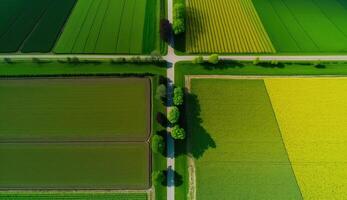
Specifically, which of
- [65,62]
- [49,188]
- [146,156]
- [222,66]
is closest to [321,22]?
[222,66]

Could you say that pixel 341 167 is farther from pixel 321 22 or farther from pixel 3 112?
pixel 3 112

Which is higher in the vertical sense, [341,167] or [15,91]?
[15,91]

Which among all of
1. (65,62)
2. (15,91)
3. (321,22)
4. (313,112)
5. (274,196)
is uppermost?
(321,22)

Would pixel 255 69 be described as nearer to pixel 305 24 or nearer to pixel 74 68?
pixel 305 24

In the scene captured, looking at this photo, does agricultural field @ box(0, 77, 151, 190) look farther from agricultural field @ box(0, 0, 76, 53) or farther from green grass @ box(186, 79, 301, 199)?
green grass @ box(186, 79, 301, 199)

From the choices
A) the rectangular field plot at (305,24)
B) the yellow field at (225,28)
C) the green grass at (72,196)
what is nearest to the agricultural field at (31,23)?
the green grass at (72,196)

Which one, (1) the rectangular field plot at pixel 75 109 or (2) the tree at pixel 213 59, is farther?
(2) the tree at pixel 213 59

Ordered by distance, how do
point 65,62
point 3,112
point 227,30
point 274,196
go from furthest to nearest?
point 227,30, point 65,62, point 3,112, point 274,196

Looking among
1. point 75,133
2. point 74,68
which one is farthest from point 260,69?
point 75,133

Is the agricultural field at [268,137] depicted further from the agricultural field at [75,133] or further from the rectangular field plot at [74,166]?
the rectangular field plot at [74,166]
